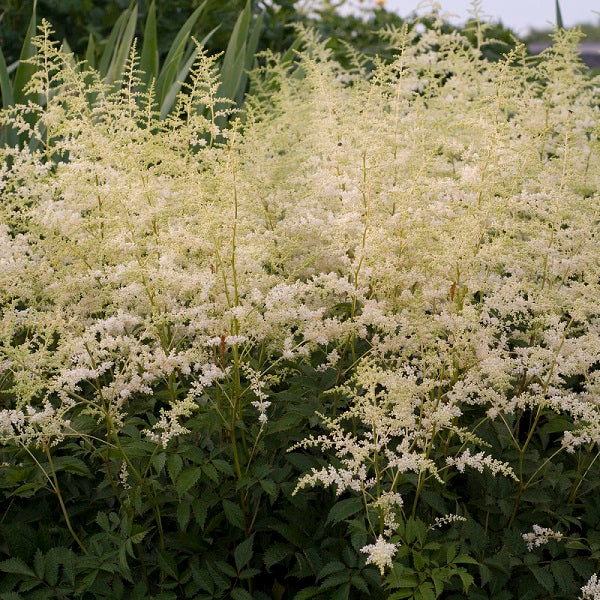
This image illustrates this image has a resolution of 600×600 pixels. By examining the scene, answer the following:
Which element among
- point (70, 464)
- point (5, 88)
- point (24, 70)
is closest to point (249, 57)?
point (24, 70)

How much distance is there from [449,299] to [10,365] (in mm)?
1517

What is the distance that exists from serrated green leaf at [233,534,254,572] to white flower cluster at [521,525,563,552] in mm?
875

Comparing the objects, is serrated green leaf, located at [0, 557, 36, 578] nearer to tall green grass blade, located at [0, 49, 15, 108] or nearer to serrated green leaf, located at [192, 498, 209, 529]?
serrated green leaf, located at [192, 498, 209, 529]

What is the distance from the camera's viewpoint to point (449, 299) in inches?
126

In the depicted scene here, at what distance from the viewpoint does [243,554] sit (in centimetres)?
277

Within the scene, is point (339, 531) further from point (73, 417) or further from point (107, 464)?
point (73, 417)

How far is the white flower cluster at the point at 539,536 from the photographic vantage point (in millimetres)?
2830

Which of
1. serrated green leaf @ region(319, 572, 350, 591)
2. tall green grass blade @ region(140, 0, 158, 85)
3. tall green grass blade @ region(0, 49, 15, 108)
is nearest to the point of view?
serrated green leaf @ region(319, 572, 350, 591)

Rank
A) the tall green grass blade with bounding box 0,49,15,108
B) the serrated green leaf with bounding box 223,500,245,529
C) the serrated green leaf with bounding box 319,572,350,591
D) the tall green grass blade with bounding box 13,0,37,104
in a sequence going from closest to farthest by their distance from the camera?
1. the serrated green leaf with bounding box 319,572,350,591
2. the serrated green leaf with bounding box 223,500,245,529
3. the tall green grass blade with bounding box 0,49,15,108
4. the tall green grass blade with bounding box 13,0,37,104

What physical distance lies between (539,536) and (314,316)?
1.01 meters

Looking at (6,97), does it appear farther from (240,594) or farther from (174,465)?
(240,594)

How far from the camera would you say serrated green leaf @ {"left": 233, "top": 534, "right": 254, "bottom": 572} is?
108 inches

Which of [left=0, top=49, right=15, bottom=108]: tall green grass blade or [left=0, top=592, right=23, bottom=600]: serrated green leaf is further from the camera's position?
[left=0, top=49, right=15, bottom=108]: tall green grass blade

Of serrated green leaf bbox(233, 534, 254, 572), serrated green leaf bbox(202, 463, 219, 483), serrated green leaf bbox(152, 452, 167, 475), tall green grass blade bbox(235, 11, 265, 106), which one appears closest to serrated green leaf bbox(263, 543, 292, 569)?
serrated green leaf bbox(233, 534, 254, 572)
